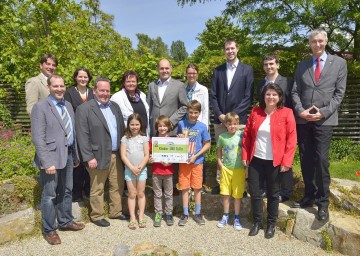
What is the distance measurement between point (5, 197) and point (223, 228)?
10.7 ft

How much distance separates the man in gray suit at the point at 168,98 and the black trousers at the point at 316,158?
1747 millimetres

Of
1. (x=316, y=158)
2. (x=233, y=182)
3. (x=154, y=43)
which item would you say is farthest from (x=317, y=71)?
(x=154, y=43)

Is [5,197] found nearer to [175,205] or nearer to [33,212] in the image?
[33,212]

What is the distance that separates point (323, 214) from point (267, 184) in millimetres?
790

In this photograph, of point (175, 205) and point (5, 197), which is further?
point (175, 205)

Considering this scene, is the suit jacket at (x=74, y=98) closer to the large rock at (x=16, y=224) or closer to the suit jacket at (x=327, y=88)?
the large rock at (x=16, y=224)

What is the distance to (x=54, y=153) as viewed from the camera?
3990mm

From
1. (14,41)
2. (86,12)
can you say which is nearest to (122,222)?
(14,41)

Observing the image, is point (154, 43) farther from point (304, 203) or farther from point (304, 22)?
point (304, 203)

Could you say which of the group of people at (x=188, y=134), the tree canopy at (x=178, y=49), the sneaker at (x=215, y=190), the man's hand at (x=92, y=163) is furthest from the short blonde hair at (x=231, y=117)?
the tree canopy at (x=178, y=49)

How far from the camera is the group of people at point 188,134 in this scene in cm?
404

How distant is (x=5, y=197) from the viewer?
4.62 meters

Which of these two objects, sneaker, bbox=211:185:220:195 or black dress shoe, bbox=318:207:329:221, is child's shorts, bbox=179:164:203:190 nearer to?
sneaker, bbox=211:185:220:195

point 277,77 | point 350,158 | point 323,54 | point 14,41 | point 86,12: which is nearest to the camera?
point 323,54
